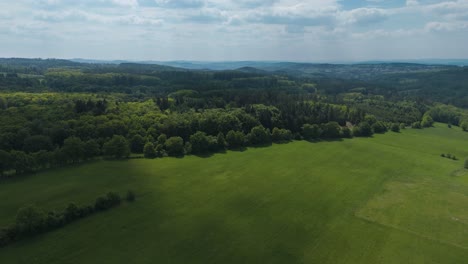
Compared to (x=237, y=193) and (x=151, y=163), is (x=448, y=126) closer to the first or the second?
(x=237, y=193)

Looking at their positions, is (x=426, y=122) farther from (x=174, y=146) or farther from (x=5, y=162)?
(x=5, y=162)

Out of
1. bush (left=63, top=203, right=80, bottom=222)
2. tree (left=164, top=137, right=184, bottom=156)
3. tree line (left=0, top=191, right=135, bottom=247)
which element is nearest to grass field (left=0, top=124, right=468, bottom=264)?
tree line (left=0, top=191, right=135, bottom=247)

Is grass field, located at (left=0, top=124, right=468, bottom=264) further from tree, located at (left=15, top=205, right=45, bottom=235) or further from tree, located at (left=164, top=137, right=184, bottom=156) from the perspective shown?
tree, located at (left=164, top=137, right=184, bottom=156)

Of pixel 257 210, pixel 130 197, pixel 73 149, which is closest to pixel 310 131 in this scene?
pixel 257 210

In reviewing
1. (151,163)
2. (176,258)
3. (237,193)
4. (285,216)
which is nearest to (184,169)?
(151,163)

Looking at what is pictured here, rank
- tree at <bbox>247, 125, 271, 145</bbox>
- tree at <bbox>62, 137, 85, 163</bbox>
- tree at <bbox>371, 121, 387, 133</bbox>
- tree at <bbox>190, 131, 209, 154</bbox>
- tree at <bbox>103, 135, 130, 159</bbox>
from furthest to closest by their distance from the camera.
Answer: tree at <bbox>371, 121, 387, 133</bbox> → tree at <bbox>247, 125, 271, 145</bbox> → tree at <bbox>190, 131, 209, 154</bbox> → tree at <bbox>103, 135, 130, 159</bbox> → tree at <bbox>62, 137, 85, 163</bbox>

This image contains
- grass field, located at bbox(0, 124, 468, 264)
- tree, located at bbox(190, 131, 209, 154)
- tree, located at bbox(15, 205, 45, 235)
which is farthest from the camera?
tree, located at bbox(190, 131, 209, 154)
